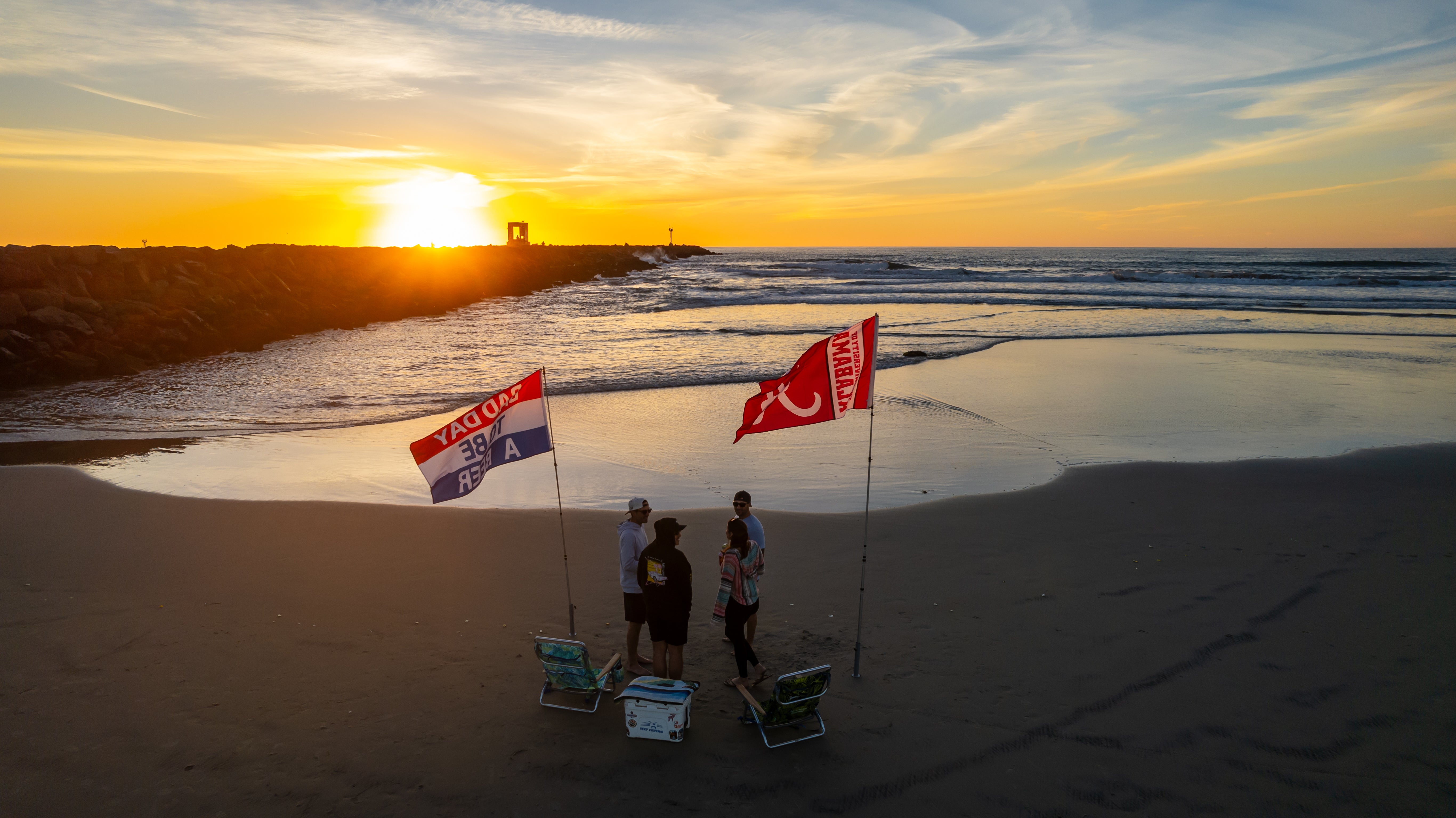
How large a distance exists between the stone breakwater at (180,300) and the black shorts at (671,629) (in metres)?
23.7

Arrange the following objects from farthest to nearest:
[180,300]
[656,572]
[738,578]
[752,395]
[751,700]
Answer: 1. [180,300]
2. [752,395]
3. [738,578]
4. [656,572]
5. [751,700]

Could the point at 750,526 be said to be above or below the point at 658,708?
above

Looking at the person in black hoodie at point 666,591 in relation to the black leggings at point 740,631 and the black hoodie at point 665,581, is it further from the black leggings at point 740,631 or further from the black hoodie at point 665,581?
the black leggings at point 740,631

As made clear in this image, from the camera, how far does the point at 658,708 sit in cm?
538

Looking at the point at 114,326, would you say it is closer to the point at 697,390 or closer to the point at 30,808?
the point at 697,390

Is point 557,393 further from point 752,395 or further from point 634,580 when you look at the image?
point 634,580

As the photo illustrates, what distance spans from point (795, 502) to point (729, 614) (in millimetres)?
→ 4860

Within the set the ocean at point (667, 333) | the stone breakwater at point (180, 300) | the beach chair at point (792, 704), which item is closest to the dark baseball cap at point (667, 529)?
the beach chair at point (792, 704)

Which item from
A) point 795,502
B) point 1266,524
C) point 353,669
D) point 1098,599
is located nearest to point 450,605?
point 353,669

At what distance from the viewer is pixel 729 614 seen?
20.0ft

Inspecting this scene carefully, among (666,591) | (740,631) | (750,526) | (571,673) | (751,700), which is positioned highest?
(750,526)

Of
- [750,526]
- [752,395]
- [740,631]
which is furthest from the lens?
[752,395]

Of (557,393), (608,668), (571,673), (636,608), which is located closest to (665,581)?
(636,608)

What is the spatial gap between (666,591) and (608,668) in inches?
31.6
